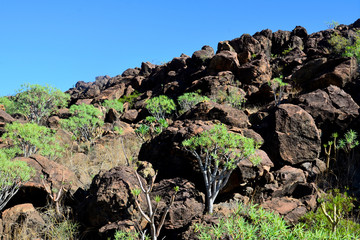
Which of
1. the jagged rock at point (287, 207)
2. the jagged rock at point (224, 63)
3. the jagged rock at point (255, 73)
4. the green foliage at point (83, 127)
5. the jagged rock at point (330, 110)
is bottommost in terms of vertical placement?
the jagged rock at point (287, 207)

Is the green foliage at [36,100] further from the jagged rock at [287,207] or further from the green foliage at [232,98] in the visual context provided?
the jagged rock at [287,207]

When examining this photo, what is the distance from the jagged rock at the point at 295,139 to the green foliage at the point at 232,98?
10.3 meters

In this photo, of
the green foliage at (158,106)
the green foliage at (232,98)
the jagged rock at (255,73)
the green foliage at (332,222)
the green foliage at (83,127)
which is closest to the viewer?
the green foliage at (332,222)

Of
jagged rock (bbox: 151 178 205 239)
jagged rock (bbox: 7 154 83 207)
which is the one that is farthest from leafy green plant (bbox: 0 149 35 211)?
jagged rock (bbox: 151 178 205 239)

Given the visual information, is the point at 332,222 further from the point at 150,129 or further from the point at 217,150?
the point at 150,129

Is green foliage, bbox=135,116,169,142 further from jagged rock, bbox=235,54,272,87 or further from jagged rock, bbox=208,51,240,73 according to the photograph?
jagged rock, bbox=208,51,240,73

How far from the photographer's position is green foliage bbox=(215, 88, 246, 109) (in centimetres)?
1976

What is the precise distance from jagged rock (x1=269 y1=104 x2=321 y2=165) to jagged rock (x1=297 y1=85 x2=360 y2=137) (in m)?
1.63

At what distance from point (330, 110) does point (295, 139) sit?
2871mm

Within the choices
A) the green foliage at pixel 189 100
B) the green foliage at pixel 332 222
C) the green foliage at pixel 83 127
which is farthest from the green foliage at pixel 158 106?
the green foliage at pixel 332 222

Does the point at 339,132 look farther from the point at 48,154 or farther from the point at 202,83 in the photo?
the point at 202,83

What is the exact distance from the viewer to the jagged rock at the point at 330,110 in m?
9.73

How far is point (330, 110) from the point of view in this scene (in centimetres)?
985

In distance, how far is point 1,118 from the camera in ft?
56.4
